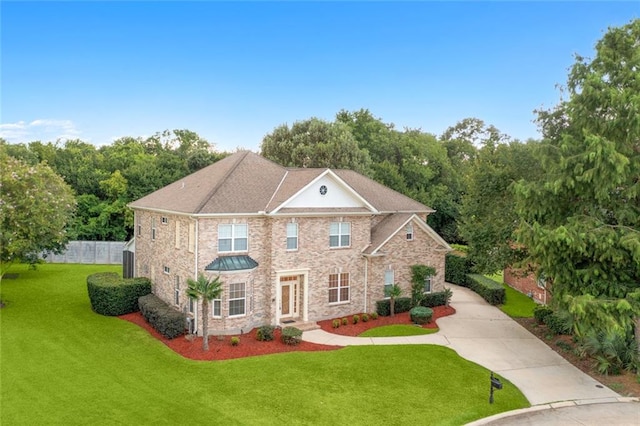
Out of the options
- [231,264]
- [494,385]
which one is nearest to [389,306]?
[231,264]

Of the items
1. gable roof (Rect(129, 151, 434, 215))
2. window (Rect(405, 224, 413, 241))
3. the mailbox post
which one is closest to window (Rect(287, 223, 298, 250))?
gable roof (Rect(129, 151, 434, 215))

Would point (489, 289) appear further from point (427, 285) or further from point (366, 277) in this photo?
point (366, 277)

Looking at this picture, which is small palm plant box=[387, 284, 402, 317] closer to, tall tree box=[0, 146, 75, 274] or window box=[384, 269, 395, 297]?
window box=[384, 269, 395, 297]

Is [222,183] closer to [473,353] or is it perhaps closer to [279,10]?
[279,10]

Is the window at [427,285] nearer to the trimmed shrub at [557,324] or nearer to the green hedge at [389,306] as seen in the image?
the green hedge at [389,306]

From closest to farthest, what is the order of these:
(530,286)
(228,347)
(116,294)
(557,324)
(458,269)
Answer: (228,347), (557,324), (116,294), (530,286), (458,269)

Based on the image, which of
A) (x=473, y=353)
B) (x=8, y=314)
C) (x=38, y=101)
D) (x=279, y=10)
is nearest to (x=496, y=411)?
(x=473, y=353)
